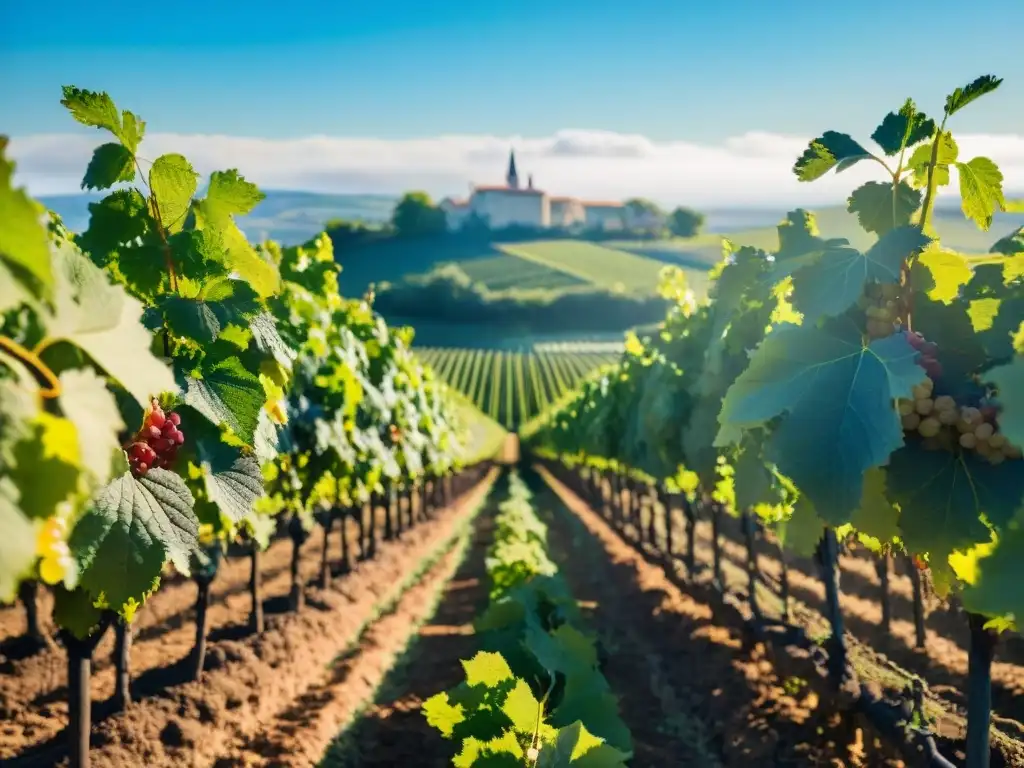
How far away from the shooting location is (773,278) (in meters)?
3.02

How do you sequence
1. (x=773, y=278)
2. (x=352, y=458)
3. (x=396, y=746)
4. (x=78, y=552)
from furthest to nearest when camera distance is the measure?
(x=352, y=458) < (x=396, y=746) < (x=773, y=278) < (x=78, y=552)

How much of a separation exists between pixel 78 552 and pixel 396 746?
540 cm

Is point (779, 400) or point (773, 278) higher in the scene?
point (773, 278)

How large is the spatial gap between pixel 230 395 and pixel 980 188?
2.62 meters

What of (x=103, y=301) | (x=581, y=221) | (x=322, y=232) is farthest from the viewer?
(x=581, y=221)

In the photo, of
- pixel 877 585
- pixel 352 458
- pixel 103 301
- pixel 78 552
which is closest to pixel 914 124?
pixel 103 301

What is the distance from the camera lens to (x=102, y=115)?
269 cm

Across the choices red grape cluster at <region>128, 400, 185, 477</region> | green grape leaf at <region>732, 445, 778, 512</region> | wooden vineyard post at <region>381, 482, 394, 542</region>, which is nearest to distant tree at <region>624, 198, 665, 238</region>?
wooden vineyard post at <region>381, 482, 394, 542</region>

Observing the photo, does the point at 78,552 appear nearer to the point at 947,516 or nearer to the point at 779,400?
the point at 779,400

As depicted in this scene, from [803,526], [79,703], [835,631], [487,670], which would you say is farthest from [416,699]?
[803,526]

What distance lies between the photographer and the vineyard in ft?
6.19

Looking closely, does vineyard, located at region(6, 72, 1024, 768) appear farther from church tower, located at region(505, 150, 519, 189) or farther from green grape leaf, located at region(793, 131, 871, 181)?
church tower, located at region(505, 150, 519, 189)

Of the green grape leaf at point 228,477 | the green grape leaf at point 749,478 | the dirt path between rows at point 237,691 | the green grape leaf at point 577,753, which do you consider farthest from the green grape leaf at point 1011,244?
the dirt path between rows at point 237,691

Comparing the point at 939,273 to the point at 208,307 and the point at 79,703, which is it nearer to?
the point at 208,307
